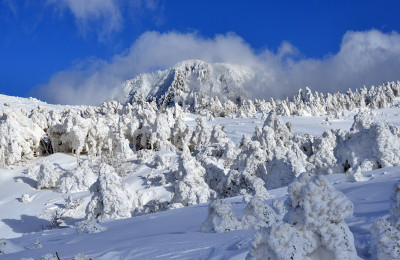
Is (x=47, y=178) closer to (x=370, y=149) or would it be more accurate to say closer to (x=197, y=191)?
(x=197, y=191)

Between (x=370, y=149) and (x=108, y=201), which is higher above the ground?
(x=370, y=149)

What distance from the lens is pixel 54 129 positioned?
46.5 meters

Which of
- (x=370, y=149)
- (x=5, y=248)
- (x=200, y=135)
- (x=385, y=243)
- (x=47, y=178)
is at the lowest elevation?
(x=385, y=243)

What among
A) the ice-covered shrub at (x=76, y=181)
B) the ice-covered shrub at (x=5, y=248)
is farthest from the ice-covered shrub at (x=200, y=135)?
the ice-covered shrub at (x=5, y=248)

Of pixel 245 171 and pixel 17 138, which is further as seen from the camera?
pixel 17 138

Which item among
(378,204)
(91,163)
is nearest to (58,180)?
(91,163)

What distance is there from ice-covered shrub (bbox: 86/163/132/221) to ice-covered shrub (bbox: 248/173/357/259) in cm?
2004

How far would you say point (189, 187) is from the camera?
82.4 ft

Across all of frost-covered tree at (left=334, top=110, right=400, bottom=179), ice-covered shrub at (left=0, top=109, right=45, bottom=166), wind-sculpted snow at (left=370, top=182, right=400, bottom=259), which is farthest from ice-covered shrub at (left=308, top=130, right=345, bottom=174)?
ice-covered shrub at (left=0, top=109, right=45, bottom=166)

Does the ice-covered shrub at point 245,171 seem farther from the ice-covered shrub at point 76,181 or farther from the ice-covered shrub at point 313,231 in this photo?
the ice-covered shrub at point 313,231

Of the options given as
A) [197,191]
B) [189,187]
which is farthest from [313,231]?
[189,187]

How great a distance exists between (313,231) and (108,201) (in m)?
20.7

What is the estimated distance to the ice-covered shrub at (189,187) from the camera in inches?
960

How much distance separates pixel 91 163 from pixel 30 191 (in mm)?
8791
